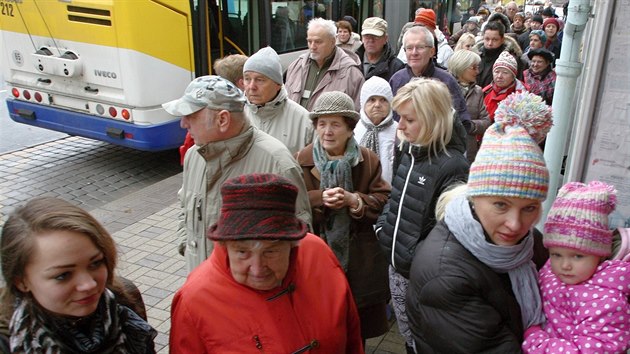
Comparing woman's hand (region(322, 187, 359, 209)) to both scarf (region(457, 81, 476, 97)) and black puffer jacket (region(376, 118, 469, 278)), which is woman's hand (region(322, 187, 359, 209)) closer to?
black puffer jacket (region(376, 118, 469, 278))

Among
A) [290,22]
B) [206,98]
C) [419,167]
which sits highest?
[290,22]

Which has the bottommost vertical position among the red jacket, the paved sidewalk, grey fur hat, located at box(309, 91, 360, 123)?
the paved sidewalk

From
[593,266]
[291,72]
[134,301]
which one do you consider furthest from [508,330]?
[291,72]

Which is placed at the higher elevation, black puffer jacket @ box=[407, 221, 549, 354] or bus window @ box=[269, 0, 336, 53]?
bus window @ box=[269, 0, 336, 53]

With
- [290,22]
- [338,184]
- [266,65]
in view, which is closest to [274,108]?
[266,65]

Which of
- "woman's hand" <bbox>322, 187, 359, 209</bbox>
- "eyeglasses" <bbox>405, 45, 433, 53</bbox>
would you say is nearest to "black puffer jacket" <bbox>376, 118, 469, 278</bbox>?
"woman's hand" <bbox>322, 187, 359, 209</bbox>

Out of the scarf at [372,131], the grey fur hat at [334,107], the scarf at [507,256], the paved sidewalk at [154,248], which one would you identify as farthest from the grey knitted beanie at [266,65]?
the scarf at [507,256]

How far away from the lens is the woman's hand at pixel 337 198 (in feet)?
9.44

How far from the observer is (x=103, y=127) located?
7.04 m

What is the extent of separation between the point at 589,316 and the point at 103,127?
21.4ft

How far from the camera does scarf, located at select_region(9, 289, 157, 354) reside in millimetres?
1542

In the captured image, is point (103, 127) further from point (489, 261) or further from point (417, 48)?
point (489, 261)

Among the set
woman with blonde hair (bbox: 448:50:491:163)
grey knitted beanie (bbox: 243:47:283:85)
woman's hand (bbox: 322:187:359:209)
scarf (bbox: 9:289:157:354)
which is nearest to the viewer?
scarf (bbox: 9:289:157:354)

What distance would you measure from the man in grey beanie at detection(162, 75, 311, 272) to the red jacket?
864mm
